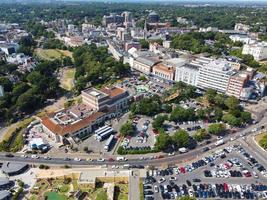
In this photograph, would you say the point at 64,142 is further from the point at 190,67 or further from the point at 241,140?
→ the point at 190,67

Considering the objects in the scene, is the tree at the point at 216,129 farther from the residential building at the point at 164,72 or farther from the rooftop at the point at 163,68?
the rooftop at the point at 163,68

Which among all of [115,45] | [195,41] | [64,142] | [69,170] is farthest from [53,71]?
[195,41]

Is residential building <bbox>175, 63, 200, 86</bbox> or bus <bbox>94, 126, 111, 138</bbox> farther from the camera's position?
residential building <bbox>175, 63, 200, 86</bbox>

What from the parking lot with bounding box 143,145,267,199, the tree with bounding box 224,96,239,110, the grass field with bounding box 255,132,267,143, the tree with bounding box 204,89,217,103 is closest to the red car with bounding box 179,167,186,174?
the parking lot with bounding box 143,145,267,199

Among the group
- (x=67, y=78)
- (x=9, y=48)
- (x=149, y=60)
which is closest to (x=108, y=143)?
(x=149, y=60)

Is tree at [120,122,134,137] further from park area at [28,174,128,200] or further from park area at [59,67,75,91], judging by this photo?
park area at [59,67,75,91]

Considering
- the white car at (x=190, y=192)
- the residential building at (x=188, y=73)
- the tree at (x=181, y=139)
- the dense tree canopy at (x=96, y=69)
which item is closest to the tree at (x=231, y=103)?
the residential building at (x=188, y=73)
